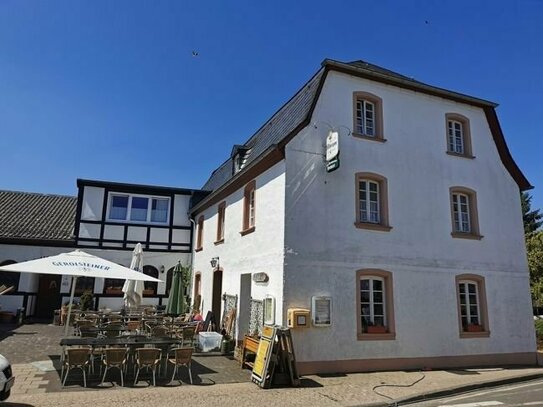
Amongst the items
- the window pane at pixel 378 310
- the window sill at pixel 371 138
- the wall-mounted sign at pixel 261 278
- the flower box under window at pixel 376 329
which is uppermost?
the window sill at pixel 371 138

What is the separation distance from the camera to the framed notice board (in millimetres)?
8914

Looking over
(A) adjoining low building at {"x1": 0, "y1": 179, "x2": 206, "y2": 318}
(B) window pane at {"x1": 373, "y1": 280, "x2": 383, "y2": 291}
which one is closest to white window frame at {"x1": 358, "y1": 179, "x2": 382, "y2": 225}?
(B) window pane at {"x1": 373, "y1": 280, "x2": 383, "y2": 291}

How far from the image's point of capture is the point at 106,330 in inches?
441

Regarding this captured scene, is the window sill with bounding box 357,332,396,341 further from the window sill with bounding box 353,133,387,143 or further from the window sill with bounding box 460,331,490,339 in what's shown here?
the window sill with bounding box 353,133,387,143

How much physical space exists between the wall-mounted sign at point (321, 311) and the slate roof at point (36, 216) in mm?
14047

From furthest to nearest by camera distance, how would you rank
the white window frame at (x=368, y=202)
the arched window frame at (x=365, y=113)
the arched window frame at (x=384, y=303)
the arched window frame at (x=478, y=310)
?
the arched window frame at (x=365, y=113), the arched window frame at (x=478, y=310), the white window frame at (x=368, y=202), the arched window frame at (x=384, y=303)

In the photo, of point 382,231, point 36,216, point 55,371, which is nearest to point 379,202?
point 382,231

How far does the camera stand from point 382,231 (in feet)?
38.2

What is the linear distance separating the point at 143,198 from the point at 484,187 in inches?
581

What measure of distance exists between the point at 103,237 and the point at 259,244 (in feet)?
34.9

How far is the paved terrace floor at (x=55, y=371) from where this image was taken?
8.39m

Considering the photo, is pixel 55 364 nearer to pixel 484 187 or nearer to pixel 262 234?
pixel 262 234

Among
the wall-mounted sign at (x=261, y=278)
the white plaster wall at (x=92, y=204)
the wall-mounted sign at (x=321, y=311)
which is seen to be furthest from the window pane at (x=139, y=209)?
the wall-mounted sign at (x=321, y=311)

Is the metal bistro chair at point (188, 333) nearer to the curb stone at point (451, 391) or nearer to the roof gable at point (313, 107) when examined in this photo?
the roof gable at point (313, 107)
